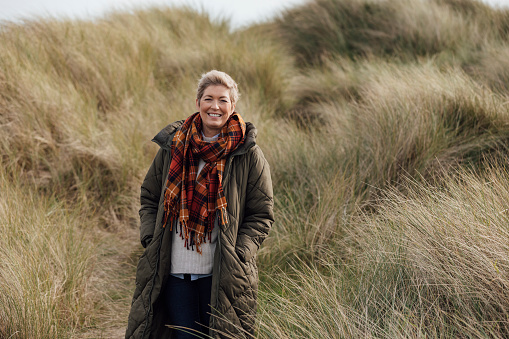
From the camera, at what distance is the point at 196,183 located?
265cm

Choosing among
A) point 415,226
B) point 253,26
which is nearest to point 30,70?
point 415,226

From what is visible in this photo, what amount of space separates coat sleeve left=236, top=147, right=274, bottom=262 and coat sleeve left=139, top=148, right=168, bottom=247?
0.57 m

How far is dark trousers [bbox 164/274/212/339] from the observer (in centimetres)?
266

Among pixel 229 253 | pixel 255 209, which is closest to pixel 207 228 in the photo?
pixel 229 253

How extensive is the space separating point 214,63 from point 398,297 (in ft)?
24.6


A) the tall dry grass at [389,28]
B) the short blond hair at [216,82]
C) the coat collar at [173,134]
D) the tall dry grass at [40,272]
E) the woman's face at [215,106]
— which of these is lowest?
the tall dry grass at [40,272]

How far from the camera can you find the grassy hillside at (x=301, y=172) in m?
2.60

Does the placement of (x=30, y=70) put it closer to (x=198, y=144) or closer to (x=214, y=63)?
(x=214, y=63)

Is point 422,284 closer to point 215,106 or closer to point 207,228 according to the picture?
point 207,228

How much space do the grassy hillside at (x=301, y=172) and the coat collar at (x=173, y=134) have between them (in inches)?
38.5

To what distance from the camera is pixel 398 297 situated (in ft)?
8.37

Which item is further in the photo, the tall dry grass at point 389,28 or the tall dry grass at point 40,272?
the tall dry grass at point 389,28

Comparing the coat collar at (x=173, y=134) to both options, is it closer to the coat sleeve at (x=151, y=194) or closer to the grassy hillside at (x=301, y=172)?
the coat sleeve at (x=151, y=194)

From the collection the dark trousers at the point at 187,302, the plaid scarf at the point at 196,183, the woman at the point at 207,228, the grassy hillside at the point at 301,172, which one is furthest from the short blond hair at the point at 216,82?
the grassy hillside at the point at 301,172
